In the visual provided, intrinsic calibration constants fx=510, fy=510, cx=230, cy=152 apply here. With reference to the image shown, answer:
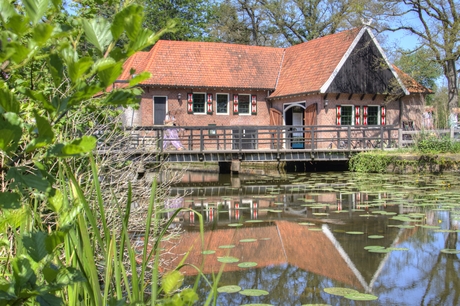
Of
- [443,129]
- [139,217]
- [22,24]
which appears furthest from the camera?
[443,129]

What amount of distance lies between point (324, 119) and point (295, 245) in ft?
60.8

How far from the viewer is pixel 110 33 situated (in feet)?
4.01

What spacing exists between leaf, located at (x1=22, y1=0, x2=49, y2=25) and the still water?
130cm

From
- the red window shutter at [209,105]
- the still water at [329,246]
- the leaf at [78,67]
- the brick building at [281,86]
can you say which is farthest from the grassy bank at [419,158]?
the leaf at [78,67]

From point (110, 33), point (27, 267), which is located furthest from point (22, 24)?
point (27, 267)

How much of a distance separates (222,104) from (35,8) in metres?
26.8

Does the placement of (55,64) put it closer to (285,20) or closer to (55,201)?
(55,201)

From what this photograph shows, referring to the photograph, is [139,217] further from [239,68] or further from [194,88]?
[239,68]

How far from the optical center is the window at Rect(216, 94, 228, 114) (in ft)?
91.0

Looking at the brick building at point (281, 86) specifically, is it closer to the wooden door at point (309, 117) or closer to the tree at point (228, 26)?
the wooden door at point (309, 117)

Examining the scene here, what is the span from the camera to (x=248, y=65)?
2914 centimetres

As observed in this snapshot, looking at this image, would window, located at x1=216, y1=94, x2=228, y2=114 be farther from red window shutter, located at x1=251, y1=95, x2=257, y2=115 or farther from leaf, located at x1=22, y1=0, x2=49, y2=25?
leaf, located at x1=22, y1=0, x2=49, y2=25

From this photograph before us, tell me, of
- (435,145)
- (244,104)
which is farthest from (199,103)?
(435,145)

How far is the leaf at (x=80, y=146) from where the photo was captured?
1194 millimetres
